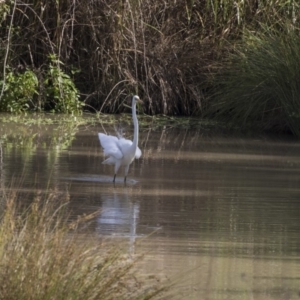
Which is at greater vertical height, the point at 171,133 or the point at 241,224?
the point at 241,224

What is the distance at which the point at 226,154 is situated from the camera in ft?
46.9

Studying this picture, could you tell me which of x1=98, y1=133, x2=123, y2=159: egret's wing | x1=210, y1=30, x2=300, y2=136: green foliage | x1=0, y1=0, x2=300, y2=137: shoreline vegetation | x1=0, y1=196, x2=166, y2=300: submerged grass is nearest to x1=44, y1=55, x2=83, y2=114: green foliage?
x1=0, y1=0, x2=300, y2=137: shoreline vegetation

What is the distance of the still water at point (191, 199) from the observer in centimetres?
696

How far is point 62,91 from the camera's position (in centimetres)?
1980

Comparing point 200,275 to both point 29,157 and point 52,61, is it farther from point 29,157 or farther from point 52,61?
point 52,61

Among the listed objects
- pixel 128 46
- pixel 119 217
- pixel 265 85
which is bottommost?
pixel 265 85

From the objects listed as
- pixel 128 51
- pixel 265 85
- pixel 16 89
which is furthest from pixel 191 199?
pixel 128 51

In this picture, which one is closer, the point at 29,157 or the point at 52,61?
the point at 29,157

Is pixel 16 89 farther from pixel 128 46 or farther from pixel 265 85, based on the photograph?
pixel 265 85

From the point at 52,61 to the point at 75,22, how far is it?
3.48ft

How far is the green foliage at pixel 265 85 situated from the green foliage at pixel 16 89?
364cm

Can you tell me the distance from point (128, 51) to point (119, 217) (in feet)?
39.1

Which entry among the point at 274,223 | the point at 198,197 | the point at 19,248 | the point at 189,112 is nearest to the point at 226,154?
the point at 198,197

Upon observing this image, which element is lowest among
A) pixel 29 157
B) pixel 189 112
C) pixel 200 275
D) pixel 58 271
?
pixel 189 112
